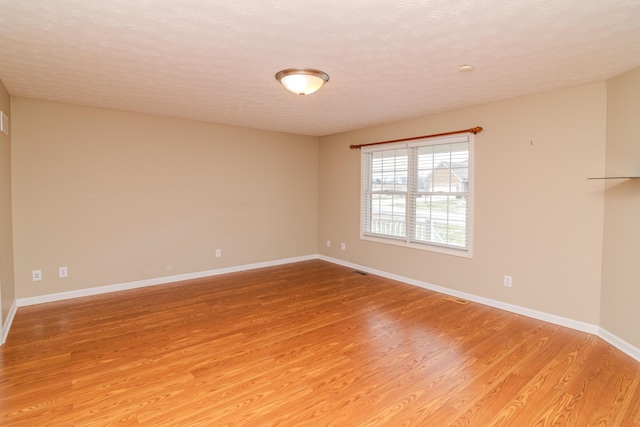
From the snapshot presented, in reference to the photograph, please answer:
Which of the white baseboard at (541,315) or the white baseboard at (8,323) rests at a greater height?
the white baseboard at (8,323)

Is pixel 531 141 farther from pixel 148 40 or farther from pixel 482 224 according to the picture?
pixel 148 40

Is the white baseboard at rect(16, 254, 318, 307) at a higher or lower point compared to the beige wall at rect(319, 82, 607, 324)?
lower

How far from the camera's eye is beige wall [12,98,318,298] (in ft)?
12.4

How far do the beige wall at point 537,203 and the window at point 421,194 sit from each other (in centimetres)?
16

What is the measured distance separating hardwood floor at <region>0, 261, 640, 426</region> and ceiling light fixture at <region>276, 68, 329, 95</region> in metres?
2.24

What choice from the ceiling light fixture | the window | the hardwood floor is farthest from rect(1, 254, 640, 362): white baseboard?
the ceiling light fixture

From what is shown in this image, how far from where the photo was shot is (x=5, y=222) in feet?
10.8

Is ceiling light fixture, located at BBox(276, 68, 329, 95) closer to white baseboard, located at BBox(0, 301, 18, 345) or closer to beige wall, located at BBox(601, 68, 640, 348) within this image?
beige wall, located at BBox(601, 68, 640, 348)

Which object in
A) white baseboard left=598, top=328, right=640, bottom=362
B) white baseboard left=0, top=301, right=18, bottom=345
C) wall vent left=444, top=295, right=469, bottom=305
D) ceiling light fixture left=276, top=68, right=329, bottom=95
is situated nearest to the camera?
white baseboard left=598, top=328, right=640, bottom=362

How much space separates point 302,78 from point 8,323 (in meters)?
3.59

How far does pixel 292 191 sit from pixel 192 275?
2.22 meters

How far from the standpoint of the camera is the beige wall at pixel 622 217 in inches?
106

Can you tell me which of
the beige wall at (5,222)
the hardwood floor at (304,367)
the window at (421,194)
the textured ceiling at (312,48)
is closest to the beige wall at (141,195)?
the beige wall at (5,222)

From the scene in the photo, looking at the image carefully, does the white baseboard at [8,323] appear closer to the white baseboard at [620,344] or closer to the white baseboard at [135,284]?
the white baseboard at [135,284]
